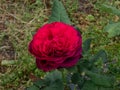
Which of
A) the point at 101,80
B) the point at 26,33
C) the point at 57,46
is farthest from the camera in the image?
the point at 26,33

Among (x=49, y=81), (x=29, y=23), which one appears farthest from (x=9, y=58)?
(x=49, y=81)

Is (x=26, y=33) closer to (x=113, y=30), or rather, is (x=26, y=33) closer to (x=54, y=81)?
(x=54, y=81)

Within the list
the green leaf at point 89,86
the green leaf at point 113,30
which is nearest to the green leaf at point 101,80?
the green leaf at point 89,86

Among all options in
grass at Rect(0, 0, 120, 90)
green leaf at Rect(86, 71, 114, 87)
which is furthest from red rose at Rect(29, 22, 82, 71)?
grass at Rect(0, 0, 120, 90)

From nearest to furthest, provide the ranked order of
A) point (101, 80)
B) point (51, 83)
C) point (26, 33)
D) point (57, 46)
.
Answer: point (57, 46), point (101, 80), point (51, 83), point (26, 33)

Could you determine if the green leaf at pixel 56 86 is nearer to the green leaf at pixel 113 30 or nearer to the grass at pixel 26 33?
the green leaf at pixel 113 30

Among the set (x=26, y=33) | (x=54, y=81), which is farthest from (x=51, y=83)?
(x=26, y=33)

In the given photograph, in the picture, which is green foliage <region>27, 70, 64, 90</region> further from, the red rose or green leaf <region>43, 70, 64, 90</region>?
the red rose
